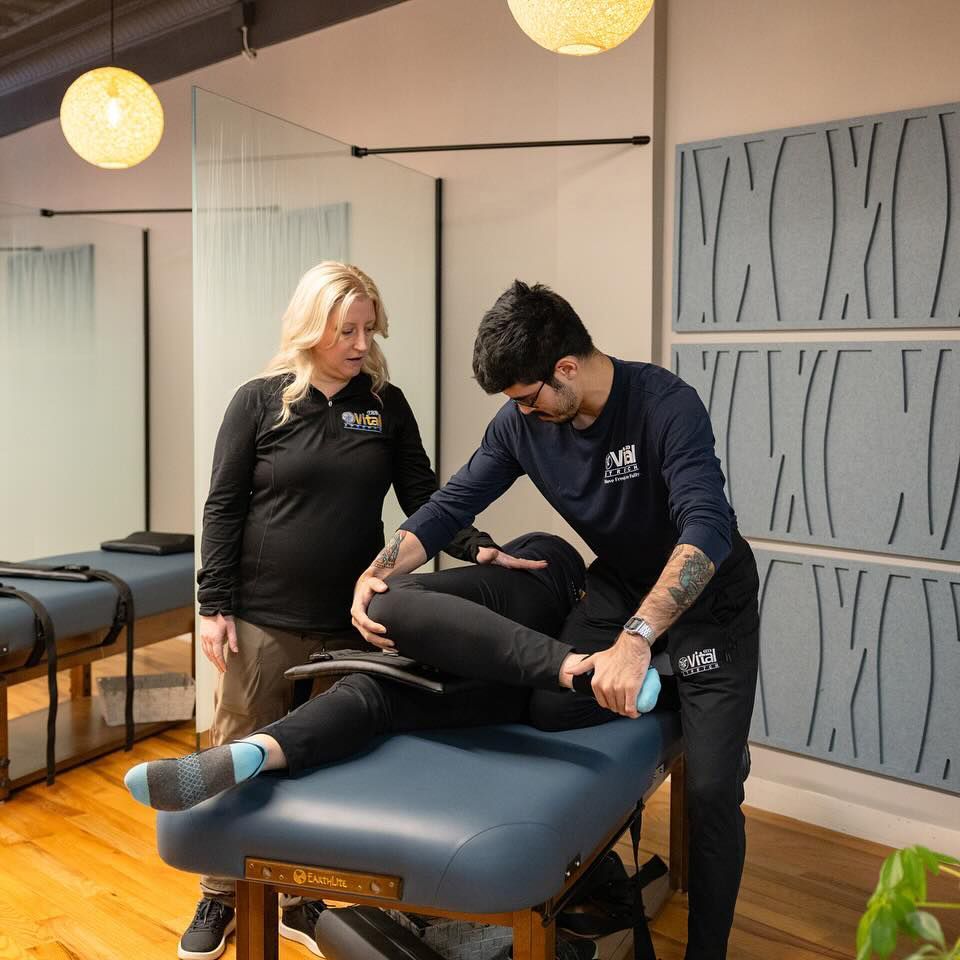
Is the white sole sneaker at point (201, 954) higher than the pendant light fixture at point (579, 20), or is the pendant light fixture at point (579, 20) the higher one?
the pendant light fixture at point (579, 20)

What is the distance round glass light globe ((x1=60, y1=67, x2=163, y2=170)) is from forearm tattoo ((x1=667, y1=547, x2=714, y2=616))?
246 centimetres

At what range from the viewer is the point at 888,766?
2.59 meters

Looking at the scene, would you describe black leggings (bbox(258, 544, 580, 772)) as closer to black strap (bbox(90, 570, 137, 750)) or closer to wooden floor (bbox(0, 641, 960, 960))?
wooden floor (bbox(0, 641, 960, 960))

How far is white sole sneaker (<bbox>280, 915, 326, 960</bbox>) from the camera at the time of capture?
6.77ft

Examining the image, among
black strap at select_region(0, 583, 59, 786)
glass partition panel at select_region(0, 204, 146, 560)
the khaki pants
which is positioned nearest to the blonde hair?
the khaki pants

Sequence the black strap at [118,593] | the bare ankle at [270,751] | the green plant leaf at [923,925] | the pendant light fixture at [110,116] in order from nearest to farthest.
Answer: the green plant leaf at [923,925], the bare ankle at [270,751], the black strap at [118,593], the pendant light fixture at [110,116]

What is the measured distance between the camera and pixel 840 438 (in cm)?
261

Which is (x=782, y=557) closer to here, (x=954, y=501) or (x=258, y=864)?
(x=954, y=501)

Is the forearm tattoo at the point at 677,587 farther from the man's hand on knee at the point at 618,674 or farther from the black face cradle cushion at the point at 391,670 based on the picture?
the black face cradle cushion at the point at 391,670

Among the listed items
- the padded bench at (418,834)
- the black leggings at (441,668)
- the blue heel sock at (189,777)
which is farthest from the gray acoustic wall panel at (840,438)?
the blue heel sock at (189,777)

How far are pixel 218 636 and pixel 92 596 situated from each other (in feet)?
3.72

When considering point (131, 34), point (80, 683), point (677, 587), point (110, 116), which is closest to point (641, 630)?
point (677, 587)

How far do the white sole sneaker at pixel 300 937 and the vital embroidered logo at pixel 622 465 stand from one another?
111cm

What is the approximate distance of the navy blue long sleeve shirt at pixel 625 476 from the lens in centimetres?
173
